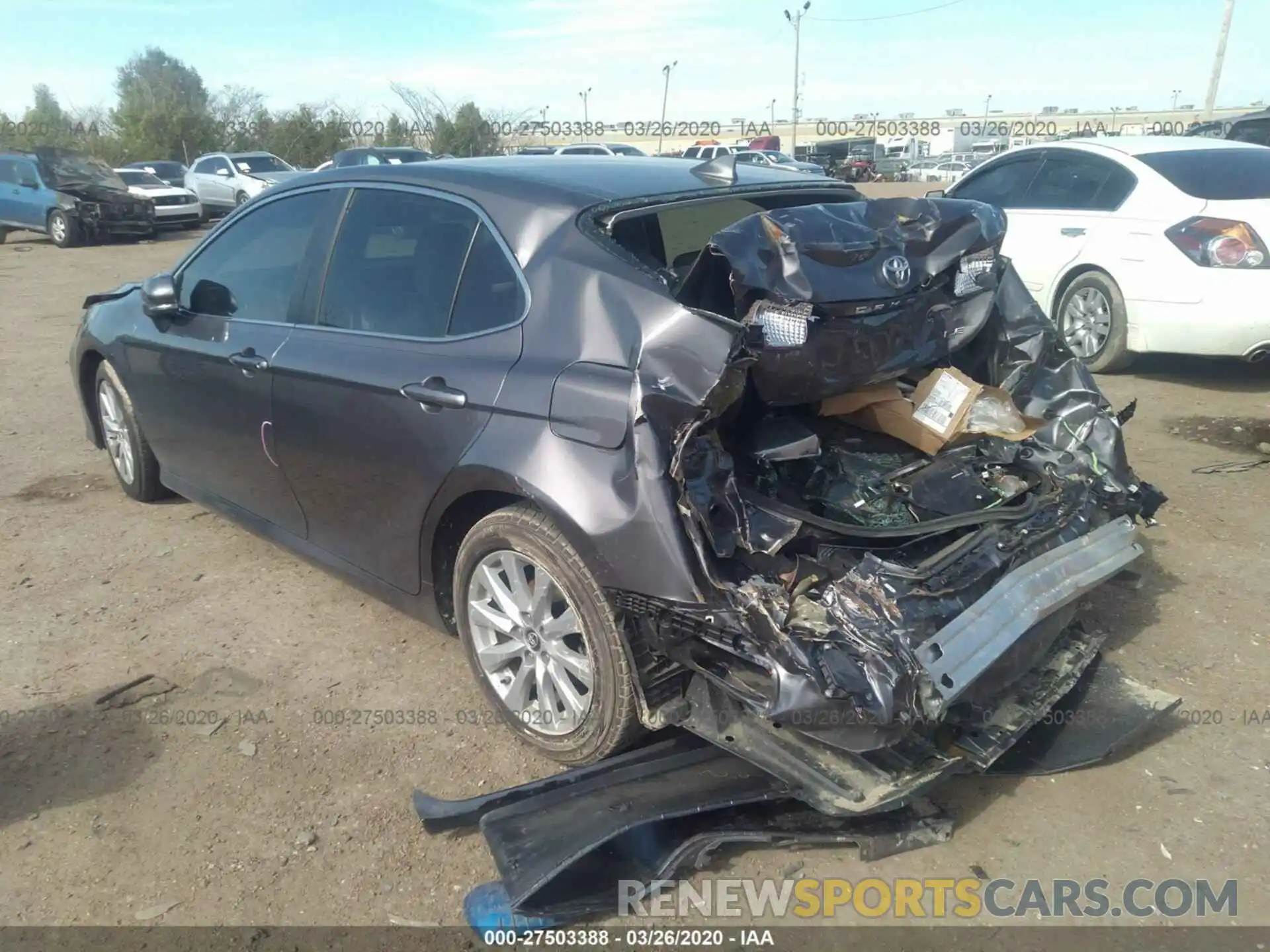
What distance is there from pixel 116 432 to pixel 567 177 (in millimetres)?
3166

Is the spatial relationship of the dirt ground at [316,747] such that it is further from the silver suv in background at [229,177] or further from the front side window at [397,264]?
the silver suv in background at [229,177]

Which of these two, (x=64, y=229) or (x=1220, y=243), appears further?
(x=64, y=229)

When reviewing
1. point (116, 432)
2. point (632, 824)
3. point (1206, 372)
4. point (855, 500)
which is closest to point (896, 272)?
point (855, 500)

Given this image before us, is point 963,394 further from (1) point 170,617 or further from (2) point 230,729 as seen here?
(1) point 170,617

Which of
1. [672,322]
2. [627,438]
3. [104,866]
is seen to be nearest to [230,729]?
[104,866]

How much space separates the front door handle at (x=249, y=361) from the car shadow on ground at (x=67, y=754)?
4.27 feet

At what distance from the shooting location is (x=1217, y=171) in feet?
22.6

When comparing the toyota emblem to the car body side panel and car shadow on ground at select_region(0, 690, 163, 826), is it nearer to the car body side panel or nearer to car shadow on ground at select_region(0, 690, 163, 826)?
the car body side panel

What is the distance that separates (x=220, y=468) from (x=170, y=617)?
646 mm

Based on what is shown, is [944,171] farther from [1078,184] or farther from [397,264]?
[397,264]

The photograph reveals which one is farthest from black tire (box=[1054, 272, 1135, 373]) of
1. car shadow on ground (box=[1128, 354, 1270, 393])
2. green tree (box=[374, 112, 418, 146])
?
green tree (box=[374, 112, 418, 146])

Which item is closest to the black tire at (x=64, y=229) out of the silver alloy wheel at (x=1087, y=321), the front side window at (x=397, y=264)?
the silver alloy wheel at (x=1087, y=321)

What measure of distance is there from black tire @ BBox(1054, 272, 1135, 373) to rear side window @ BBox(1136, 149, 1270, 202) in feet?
2.49

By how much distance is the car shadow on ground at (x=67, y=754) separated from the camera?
3.04 m
